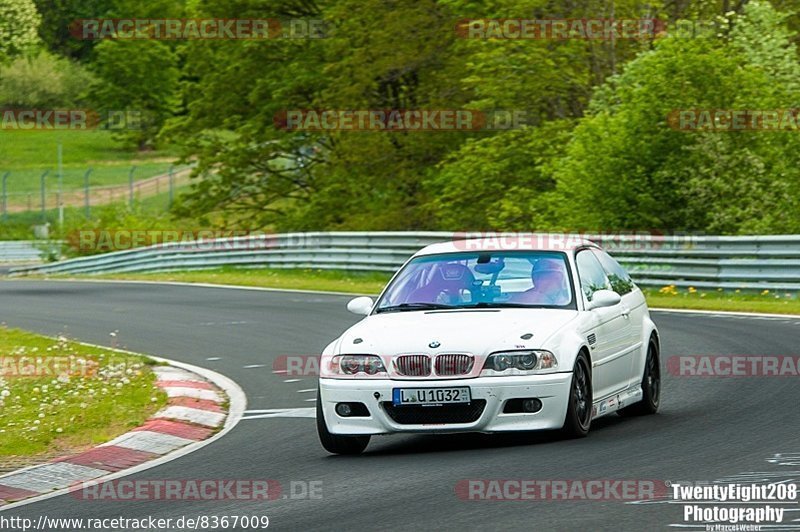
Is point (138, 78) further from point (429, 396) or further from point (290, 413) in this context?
point (429, 396)

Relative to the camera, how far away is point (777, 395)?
1199 cm

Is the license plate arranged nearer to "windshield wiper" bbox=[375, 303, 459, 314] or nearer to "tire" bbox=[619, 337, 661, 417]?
"windshield wiper" bbox=[375, 303, 459, 314]

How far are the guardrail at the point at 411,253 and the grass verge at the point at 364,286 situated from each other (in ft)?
0.54

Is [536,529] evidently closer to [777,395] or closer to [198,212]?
[777,395]

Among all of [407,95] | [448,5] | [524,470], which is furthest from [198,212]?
[524,470]

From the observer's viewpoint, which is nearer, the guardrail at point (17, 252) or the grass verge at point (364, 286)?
the grass verge at point (364, 286)

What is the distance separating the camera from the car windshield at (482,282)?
10680mm

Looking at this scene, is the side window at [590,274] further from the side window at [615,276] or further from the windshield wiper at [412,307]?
the windshield wiper at [412,307]

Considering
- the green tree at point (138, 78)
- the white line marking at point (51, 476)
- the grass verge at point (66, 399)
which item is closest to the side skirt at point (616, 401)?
the white line marking at point (51, 476)

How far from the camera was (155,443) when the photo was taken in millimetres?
11062

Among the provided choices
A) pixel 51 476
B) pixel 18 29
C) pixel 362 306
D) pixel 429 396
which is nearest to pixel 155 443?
pixel 51 476

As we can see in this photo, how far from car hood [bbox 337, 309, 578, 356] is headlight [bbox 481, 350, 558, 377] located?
47 mm

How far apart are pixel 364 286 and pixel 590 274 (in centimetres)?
1860

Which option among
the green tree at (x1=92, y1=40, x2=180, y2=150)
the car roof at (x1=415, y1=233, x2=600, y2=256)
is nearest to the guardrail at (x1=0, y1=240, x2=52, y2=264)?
the green tree at (x1=92, y1=40, x2=180, y2=150)
